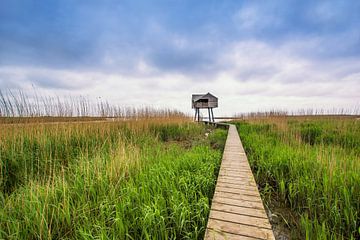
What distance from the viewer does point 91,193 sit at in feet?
8.54

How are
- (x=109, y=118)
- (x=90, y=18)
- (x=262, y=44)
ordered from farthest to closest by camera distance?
(x=262, y=44) < (x=90, y=18) < (x=109, y=118)

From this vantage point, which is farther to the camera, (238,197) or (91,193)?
(91,193)

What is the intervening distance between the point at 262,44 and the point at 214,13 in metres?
4.45

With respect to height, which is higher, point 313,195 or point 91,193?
point 91,193

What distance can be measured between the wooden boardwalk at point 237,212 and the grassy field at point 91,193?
0.25 metres

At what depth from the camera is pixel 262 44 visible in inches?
478

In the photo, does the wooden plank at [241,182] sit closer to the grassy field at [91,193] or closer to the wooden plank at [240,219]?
the grassy field at [91,193]

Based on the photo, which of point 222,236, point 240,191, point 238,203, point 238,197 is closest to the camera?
point 222,236

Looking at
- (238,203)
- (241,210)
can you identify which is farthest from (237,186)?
(241,210)

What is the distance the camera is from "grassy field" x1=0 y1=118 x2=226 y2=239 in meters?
1.91

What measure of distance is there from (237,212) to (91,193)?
2.24 metres

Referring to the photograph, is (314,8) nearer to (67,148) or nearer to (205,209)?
(205,209)

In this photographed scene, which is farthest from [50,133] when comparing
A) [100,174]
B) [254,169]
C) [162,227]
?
[254,169]

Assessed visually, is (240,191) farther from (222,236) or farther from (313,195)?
(313,195)
